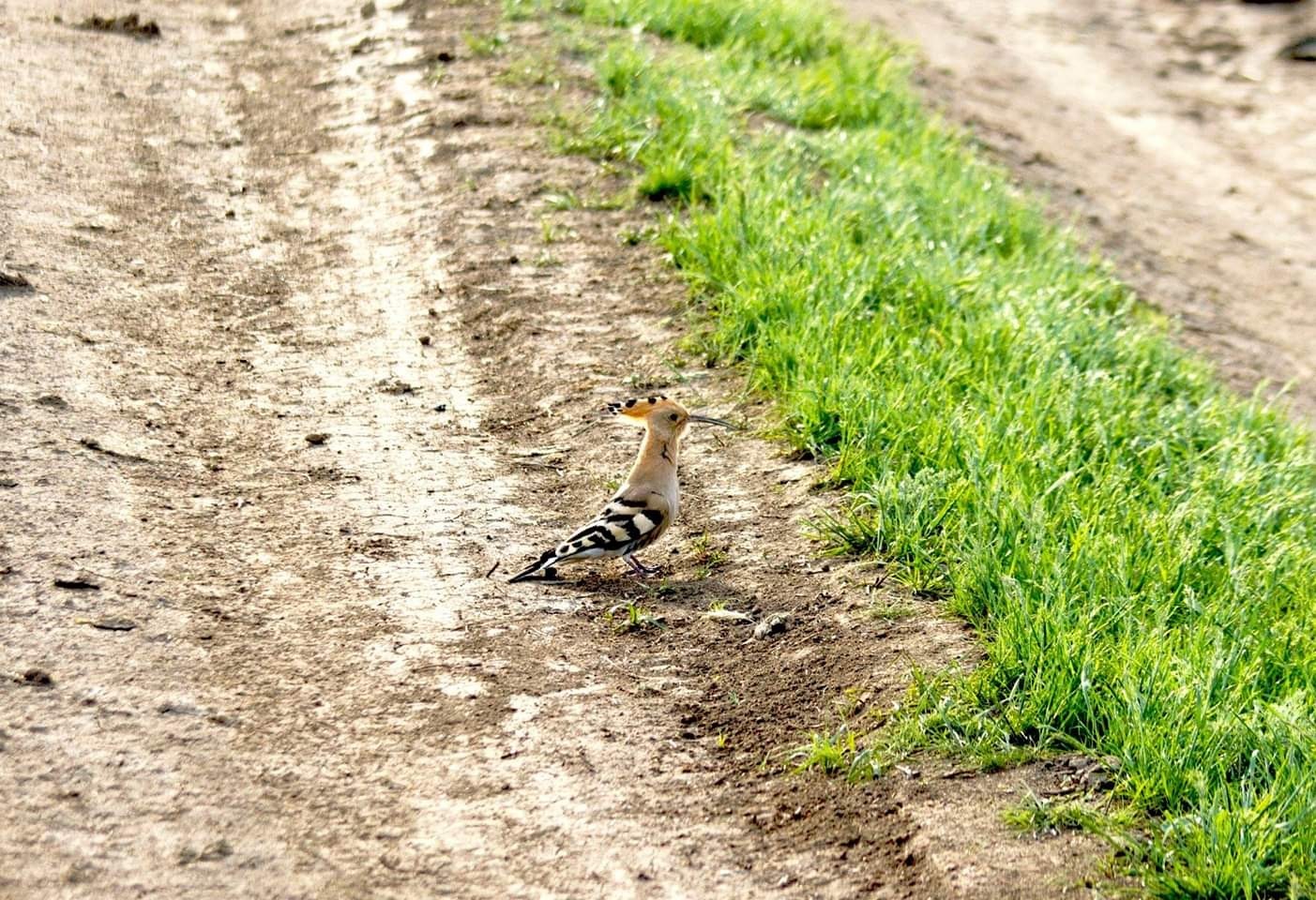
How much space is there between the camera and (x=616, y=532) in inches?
196

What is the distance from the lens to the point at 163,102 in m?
8.99

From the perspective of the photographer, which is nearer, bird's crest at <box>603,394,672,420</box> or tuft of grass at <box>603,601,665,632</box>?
tuft of grass at <box>603,601,665,632</box>

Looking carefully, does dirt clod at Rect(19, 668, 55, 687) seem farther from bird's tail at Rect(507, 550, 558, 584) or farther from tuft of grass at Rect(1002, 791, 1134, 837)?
tuft of grass at Rect(1002, 791, 1134, 837)

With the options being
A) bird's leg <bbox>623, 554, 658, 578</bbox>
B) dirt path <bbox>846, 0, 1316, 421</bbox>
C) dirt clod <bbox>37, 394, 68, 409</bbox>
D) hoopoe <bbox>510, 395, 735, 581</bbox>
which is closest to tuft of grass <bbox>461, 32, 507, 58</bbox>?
dirt path <bbox>846, 0, 1316, 421</bbox>

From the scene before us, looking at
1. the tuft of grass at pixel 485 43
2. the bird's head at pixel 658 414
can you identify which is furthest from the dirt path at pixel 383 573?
the tuft of grass at pixel 485 43

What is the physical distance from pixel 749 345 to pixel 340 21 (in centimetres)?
483

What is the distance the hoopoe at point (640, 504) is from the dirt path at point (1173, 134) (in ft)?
14.5

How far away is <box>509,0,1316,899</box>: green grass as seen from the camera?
164 inches

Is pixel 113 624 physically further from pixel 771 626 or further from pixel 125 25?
pixel 125 25

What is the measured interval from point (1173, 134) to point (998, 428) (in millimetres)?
7590

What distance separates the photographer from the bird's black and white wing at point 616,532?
4938mm

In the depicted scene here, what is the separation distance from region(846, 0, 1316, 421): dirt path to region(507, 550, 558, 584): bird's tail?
16.2 feet

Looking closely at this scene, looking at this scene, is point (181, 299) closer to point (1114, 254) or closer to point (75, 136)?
point (75, 136)

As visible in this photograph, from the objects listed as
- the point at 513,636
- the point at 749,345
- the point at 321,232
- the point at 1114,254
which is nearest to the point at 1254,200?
the point at 1114,254
